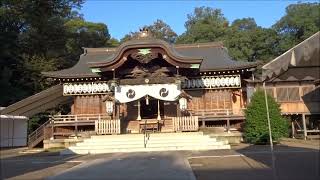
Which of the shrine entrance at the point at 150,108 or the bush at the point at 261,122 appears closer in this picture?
the bush at the point at 261,122

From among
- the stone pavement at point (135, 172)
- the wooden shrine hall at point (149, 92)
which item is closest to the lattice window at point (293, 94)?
the wooden shrine hall at point (149, 92)

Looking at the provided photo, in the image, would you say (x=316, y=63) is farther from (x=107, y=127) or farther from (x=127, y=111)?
(x=127, y=111)

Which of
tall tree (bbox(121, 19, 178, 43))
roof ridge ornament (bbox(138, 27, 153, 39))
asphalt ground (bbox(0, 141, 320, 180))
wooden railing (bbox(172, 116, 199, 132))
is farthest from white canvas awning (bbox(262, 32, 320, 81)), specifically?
tall tree (bbox(121, 19, 178, 43))

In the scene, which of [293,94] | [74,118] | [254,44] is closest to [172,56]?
[74,118]

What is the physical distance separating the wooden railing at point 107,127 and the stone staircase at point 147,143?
133cm

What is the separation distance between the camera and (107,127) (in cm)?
2461

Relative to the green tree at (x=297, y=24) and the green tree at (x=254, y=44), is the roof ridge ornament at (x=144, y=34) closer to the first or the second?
the green tree at (x=254, y=44)

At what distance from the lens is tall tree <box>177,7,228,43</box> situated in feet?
199

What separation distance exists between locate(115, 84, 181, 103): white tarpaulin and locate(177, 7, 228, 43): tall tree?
34026 millimetres

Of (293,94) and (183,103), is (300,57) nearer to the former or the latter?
(183,103)

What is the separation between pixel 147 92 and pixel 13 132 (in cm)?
1094

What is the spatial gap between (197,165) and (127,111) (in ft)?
50.1

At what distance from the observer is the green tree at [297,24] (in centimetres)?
5422

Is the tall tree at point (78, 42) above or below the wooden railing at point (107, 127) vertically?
above
